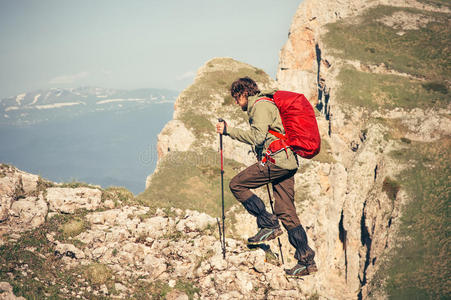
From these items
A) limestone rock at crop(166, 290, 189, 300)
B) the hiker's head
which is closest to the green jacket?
the hiker's head

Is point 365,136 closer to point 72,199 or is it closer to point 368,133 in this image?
point 368,133

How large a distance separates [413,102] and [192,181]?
55490mm

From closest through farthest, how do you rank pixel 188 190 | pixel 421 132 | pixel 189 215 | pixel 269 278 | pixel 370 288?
pixel 269 278 → pixel 189 215 → pixel 370 288 → pixel 188 190 → pixel 421 132

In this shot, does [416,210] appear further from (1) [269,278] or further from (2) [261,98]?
(2) [261,98]

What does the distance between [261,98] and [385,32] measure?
102 meters

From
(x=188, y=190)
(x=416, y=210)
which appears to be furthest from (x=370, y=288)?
(x=188, y=190)

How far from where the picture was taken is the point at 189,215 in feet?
44.1

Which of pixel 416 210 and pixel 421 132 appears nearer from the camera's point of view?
pixel 416 210

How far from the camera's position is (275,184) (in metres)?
9.38

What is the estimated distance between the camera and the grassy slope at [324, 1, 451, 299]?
3938 centimetres

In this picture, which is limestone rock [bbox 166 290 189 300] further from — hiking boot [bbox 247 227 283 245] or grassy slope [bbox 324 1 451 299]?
grassy slope [bbox 324 1 451 299]

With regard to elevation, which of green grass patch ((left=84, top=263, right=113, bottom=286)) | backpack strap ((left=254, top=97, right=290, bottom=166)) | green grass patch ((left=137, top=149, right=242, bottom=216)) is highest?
backpack strap ((left=254, top=97, right=290, bottom=166))

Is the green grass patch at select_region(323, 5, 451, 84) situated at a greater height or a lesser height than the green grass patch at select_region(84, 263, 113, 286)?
greater

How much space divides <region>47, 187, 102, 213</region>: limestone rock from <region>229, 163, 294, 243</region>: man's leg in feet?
24.7
